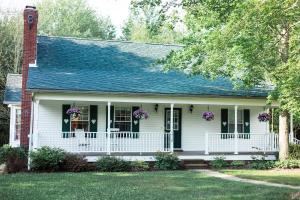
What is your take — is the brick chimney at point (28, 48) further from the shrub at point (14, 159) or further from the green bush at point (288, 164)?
the green bush at point (288, 164)

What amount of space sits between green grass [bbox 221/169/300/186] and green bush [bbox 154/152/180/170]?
6.82ft

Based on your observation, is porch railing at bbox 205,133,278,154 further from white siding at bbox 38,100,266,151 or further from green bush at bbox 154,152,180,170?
green bush at bbox 154,152,180,170

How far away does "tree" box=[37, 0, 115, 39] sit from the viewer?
49.6 m

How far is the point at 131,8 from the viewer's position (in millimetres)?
14633

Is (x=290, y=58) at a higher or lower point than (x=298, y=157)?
higher

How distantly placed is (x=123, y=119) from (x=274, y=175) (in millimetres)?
7822

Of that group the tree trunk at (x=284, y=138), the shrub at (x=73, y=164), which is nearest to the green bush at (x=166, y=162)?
the shrub at (x=73, y=164)

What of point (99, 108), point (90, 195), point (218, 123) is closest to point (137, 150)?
point (99, 108)

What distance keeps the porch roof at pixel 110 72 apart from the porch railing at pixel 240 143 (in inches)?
82.0

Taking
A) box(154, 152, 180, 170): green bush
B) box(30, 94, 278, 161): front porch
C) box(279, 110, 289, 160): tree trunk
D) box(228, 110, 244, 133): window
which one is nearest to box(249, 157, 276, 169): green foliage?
box(279, 110, 289, 160): tree trunk

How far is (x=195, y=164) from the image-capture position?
67.8ft

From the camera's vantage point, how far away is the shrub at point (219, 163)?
2050 cm

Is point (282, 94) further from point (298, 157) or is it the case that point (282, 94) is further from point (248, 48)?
point (298, 157)

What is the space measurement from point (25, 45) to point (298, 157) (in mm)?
14173
